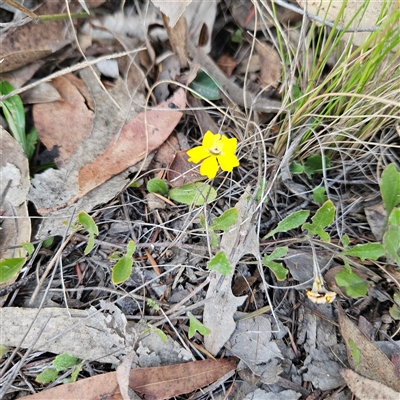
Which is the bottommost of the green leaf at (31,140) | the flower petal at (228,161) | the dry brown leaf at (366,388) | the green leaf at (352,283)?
the dry brown leaf at (366,388)

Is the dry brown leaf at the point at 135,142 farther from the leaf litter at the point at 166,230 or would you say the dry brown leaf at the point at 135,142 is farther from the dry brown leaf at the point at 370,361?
the dry brown leaf at the point at 370,361

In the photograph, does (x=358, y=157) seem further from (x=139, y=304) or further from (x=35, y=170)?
(x=35, y=170)

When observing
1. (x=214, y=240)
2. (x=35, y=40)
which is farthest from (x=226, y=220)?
(x=35, y=40)

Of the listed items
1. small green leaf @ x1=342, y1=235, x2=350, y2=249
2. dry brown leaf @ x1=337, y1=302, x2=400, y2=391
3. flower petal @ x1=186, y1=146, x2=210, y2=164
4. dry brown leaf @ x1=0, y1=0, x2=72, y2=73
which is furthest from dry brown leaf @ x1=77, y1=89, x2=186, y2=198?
dry brown leaf @ x1=337, y1=302, x2=400, y2=391

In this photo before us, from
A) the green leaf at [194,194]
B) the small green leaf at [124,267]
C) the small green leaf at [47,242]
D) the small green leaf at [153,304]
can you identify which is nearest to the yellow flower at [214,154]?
the green leaf at [194,194]

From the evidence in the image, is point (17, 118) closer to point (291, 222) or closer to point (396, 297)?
point (291, 222)

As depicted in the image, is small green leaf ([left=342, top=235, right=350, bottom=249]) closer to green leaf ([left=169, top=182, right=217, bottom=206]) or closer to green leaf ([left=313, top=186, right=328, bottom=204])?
green leaf ([left=313, top=186, right=328, bottom=204])
